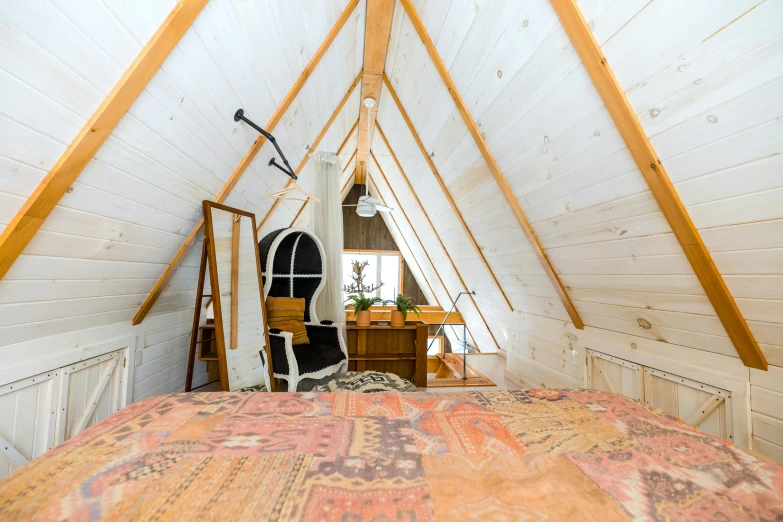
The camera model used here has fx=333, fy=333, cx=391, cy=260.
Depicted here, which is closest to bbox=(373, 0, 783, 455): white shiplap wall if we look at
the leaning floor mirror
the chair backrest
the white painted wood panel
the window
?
the chair backrest

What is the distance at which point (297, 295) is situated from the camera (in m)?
3.12

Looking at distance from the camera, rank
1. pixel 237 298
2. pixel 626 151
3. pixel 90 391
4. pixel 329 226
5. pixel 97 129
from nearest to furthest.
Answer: pixel 97 129 < pixel 626 151 < pixel 90 391 < pixel 237 298 < pixel 329 226

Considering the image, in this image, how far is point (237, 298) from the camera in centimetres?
240

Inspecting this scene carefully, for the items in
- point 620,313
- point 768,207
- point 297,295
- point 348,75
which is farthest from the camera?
point 297,295

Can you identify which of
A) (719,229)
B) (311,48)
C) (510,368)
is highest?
(311,48)

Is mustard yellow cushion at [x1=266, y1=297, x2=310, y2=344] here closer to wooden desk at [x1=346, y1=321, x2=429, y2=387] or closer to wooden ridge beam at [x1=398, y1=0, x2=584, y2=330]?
wooden desk at [x1=346, y1=321, x2=429, y2=387]

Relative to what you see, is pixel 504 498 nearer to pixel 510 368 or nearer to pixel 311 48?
pixel 311 48

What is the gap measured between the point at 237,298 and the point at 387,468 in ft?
6.36

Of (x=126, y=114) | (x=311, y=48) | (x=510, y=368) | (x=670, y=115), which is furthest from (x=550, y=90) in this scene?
(x=510, y=368)

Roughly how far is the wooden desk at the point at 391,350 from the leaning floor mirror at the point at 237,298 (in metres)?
1.26

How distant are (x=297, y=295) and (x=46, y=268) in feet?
6.01

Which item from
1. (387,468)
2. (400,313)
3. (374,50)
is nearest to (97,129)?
(387,468)

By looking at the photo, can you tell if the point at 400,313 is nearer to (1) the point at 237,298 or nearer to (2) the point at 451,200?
(2) the point at 451,200

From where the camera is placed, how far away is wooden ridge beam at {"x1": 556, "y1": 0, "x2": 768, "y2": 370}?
1.30 metres
